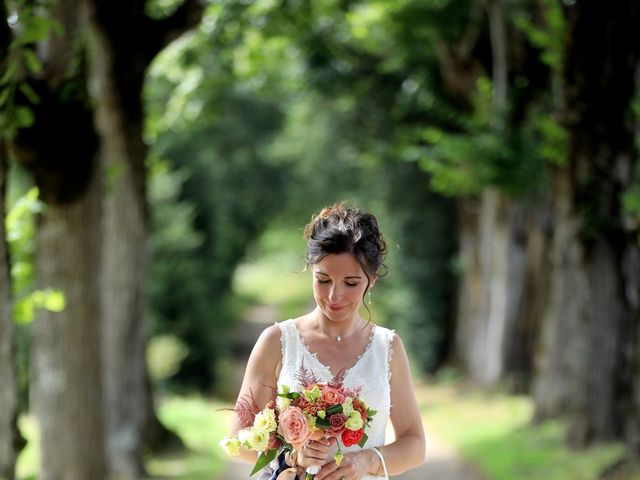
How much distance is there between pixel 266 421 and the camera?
3596 mm

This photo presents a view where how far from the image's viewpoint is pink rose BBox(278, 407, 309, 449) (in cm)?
354

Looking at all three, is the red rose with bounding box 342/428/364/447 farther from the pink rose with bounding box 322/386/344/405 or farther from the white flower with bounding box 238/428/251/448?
the white flower with bounding box 238/428/251/448

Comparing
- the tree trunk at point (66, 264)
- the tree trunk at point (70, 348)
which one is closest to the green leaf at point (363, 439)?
the tree trunk at point (66, 264)

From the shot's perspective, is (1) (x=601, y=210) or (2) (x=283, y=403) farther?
(1) (x=601, y=210)

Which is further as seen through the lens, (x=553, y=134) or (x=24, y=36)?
(x=553, y=134)

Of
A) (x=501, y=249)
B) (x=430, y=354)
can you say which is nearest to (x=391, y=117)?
(x=501, y=249)

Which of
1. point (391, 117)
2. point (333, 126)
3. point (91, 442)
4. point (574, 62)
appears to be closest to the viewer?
point (91, 442)

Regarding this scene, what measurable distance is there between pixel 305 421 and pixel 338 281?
0.51 meters

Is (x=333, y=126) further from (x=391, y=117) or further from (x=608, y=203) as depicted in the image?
(x=608, y=203)

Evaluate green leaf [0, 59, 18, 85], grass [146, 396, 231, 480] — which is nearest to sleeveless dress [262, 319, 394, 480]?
green leaf [0, 59, 18, 85]

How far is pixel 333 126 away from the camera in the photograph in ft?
86.9

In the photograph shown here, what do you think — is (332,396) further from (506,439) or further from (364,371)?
(506,439)

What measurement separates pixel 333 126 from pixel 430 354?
6548 mm

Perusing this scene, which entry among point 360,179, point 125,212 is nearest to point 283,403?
point 125,212
